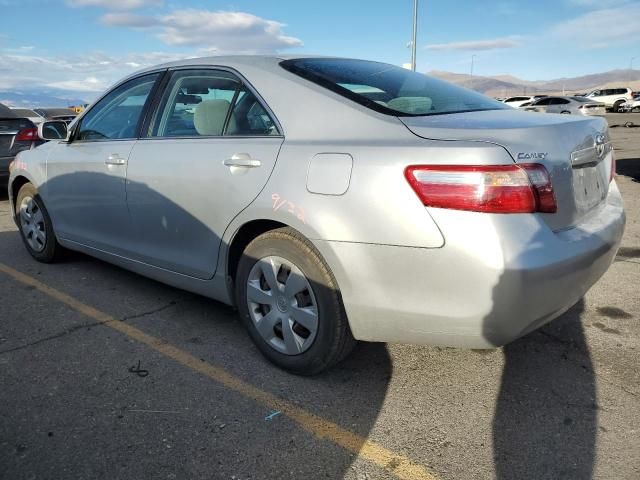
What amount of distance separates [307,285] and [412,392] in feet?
2.50

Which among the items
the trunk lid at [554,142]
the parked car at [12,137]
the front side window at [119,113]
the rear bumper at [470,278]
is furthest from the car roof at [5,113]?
the trunk lid at [554,142]

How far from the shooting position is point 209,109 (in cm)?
315

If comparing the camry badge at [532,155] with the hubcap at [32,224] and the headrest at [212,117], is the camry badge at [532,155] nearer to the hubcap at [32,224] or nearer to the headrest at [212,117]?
the headrest at [212,117]

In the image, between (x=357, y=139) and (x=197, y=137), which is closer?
(x=357, y=139)

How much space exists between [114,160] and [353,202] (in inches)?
82.2

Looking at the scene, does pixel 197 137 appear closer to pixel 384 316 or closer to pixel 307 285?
pixel 307 285

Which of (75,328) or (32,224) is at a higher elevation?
(32,224)

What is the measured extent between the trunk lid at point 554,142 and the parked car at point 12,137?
25.0ft

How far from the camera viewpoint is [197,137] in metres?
3.16

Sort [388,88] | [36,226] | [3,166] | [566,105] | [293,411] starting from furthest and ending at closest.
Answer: [566,105], [3,166], [36,226], [388,88], [293,411]

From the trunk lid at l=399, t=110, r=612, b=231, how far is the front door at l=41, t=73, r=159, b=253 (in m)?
2.13

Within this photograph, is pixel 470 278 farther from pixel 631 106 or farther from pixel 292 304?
pixel 631 106

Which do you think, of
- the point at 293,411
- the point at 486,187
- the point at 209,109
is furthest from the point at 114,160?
the point at 486,187

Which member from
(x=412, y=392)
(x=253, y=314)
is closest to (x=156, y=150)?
(x=253, y=314)
